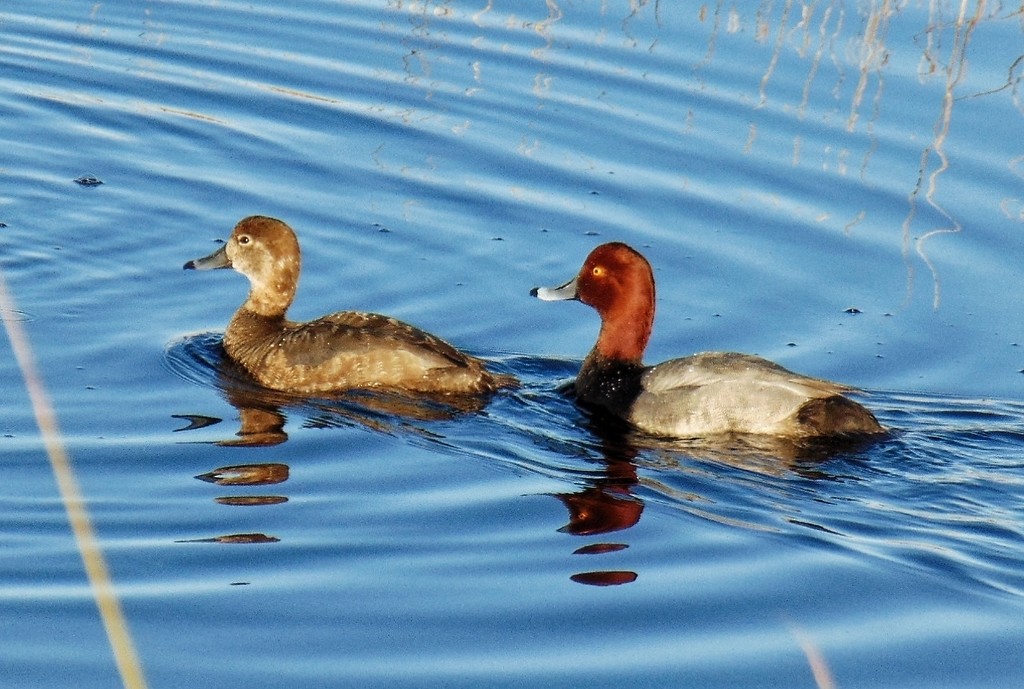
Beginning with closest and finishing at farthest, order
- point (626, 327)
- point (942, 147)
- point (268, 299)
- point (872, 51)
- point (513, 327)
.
A: point (626, 327) → point (268, 299) → point (513, 327) → point (942, 147) → point (872, 51)

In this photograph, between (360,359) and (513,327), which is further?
(513,327)

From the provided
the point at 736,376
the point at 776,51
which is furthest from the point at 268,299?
the point at 776,51

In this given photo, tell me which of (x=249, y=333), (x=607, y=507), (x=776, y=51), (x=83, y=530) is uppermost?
(x=776, y=51)

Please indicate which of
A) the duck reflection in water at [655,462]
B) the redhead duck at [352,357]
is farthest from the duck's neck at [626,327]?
the redhead duck at [352,357]

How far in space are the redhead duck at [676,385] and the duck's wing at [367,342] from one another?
0.85m

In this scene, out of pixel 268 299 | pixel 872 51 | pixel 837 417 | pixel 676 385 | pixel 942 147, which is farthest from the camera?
pixel 872 51

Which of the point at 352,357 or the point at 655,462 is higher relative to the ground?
the point at 352,357

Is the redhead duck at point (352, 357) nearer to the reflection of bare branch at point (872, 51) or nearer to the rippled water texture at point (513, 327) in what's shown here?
the rippled water texture at point (513, 327)

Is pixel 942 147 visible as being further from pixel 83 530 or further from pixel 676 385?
pixel 83 530

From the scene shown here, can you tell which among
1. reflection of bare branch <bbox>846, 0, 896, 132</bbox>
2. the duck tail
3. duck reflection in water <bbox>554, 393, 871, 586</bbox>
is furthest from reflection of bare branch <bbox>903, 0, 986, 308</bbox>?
duck reflection in water <bbox>554, 393, 871, 586</bbox>

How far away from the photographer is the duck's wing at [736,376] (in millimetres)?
8609

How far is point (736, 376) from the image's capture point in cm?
874

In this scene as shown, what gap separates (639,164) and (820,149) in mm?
1333

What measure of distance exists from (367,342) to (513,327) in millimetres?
1174
